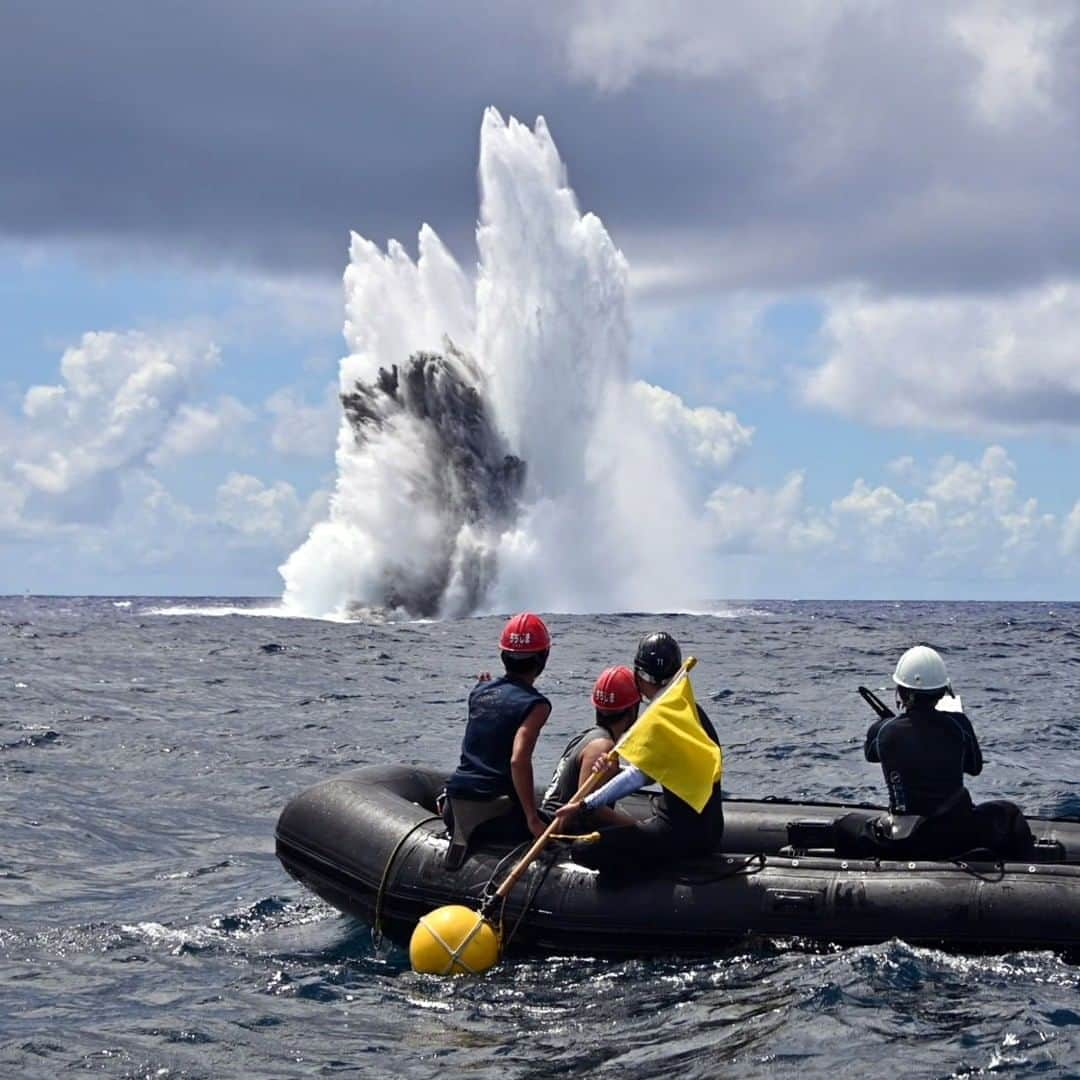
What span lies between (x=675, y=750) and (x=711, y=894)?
3.14 feet

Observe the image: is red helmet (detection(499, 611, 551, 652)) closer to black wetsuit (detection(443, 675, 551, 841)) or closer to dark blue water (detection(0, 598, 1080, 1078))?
black wetsuit (detection(443, 675, 551, 841))

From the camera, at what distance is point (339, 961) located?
9914 mm

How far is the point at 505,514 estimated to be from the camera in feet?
250

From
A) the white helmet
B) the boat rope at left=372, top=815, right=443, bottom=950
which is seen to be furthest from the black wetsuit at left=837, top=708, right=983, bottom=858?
the boat rope at left=372, top=815, right=443, bottom=950

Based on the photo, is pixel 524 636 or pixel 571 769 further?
pixel 571 769

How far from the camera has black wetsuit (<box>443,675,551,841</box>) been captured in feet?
32.8

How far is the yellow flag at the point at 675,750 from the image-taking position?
31.2 ft

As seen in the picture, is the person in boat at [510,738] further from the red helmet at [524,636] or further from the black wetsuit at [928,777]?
the black wetsuit at [928,777]

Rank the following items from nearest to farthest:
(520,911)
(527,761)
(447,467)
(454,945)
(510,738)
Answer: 1. (454,945)
2. (520,911)
3. (527,761)
4. (510,738)
5. (447,467)

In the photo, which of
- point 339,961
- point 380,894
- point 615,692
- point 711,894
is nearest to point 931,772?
point 711,894

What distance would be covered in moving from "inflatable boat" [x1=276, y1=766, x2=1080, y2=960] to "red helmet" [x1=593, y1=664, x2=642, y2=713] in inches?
39.3

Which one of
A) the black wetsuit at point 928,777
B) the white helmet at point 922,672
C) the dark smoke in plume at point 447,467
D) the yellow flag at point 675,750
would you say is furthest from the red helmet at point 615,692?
the dark smoke in plume at point 447,467

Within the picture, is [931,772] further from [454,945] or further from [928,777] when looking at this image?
[454,945]

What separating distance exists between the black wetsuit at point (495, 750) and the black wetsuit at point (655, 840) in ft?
2.16
